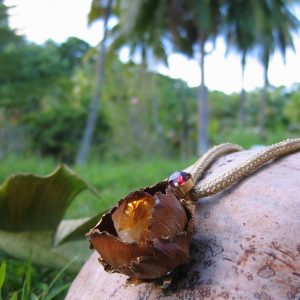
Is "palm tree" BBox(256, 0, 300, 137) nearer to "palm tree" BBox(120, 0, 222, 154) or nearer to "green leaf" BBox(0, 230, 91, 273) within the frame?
"palm tree" BBox(120, 0, 222, 154)

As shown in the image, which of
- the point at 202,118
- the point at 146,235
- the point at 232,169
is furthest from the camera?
the point at 202,118

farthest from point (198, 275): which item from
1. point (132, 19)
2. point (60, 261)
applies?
point (132, 19)

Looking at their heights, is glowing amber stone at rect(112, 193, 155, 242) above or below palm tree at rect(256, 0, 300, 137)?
below

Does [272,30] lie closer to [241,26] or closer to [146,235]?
[241,26]

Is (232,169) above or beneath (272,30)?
beneath

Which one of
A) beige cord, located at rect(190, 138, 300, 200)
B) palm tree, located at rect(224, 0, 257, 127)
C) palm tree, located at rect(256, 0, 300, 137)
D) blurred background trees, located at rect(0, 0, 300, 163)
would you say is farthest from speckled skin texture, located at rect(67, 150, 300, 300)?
palm tree, located at rect(224, 0, 257, 127)

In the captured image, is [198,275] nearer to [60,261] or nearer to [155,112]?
[60,261]

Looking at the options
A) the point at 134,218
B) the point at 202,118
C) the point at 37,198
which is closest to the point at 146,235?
the point at 134,218
